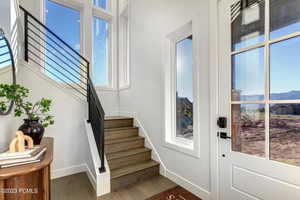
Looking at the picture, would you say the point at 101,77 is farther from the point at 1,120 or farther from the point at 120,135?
the point at 1,120

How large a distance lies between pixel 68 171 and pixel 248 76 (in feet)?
10.1

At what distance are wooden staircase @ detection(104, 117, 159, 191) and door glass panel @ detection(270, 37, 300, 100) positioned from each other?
6.67 feet

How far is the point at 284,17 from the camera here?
1276mm

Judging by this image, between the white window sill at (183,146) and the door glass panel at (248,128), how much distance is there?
55 cm

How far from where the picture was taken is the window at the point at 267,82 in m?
1.24

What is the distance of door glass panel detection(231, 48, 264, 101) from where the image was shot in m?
1.44

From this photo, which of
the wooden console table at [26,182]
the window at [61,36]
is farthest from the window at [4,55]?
the window at [61,36]

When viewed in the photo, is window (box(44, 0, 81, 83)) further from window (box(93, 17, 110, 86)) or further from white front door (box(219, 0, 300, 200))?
white front door (box(219, 0, 300, 200))

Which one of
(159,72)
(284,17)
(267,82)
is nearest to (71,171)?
(159,72)

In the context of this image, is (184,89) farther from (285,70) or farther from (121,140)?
(121,140)

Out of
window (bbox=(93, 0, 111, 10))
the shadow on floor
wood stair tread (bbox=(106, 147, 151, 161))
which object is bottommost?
the shadow on floor

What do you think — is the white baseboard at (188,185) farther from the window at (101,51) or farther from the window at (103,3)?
the window at (103,3)

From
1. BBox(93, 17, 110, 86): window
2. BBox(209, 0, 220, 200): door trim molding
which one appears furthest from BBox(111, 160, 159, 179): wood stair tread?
BBox(93, 17, 110, 86): window

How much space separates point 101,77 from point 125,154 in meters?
2.24
